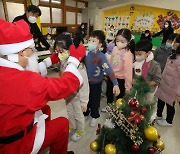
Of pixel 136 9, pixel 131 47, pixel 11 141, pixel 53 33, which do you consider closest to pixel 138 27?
pixel 136 9

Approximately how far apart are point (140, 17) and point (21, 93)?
6132mm

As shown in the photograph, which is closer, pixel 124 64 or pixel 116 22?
pixel 124 64

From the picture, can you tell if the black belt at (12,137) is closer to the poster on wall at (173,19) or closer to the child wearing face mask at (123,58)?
the child wearing face mask at (123,58)

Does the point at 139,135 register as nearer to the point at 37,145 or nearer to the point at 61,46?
the point at 37,145

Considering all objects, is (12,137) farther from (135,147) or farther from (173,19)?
(173,19)

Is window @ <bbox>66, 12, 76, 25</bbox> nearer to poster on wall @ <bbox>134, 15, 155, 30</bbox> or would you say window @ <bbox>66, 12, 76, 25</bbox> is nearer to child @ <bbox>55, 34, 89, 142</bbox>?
poster on wall @ <bbox>134, 15, 155, 30</bbox>

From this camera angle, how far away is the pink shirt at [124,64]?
1868 millimetres

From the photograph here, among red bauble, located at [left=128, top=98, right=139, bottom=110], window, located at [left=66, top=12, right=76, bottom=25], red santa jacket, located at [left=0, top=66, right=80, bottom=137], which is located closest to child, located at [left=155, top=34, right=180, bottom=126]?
red bauble, located at [left=128, top=98, right=139, bottom=110]

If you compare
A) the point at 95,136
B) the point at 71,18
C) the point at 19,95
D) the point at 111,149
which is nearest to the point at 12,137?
the point at 19,95

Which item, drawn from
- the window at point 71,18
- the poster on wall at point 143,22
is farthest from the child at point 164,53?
the window at point 71,18

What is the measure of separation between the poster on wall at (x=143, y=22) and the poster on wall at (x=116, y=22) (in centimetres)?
38

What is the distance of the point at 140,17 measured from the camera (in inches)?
232

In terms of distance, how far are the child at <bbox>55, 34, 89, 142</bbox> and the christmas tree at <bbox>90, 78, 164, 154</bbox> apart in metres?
0.37

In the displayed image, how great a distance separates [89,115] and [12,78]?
149cm
